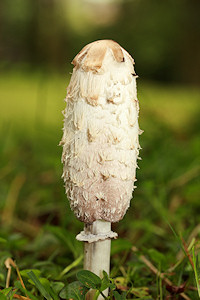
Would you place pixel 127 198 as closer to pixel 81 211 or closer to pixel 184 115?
pixel 81 211

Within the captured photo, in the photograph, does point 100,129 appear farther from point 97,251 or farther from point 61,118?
point 61,118

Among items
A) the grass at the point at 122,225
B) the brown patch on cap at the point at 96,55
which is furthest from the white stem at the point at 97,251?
the brown patch on cap at the point at 96,55

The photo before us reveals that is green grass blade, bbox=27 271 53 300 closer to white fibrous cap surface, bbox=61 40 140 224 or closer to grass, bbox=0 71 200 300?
grass, bbox=0 71 200 300

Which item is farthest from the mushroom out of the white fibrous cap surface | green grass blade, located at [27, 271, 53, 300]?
green grass blade, located at [27, 271, 53, 300]

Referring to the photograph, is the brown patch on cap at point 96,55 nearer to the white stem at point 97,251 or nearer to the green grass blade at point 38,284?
the white stem at point 97,251

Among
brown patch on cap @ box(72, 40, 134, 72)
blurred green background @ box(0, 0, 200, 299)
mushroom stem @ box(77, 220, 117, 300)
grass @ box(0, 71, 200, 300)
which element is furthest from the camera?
blurred green background @ box(0, 0, 200, 299)

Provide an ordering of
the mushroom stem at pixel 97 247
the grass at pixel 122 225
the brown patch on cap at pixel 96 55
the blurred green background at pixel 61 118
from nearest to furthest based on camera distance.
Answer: the brown patch on cap at pixel 96 55 < the mushroom stem at pixel 97 247 < the grass at pixel 122 225 < the blurred green background at pixel 61 118

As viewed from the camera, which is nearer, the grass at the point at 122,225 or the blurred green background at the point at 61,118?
the grass at the point at 122,225
